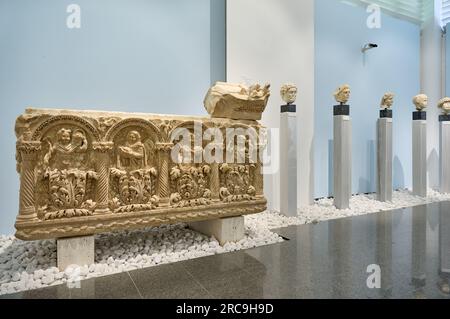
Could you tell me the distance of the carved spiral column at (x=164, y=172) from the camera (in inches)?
108

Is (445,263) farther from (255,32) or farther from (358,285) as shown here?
(255,32)

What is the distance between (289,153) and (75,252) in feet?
10.1

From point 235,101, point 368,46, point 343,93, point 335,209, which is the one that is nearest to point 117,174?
point 235,101

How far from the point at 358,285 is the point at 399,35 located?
7003 mm

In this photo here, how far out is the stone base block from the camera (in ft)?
10.0

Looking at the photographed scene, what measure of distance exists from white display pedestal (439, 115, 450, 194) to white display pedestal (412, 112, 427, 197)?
28.5 inches

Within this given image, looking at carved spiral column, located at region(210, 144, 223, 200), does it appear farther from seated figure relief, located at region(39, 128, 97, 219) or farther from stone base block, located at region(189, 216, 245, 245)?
seated figure relief, located at region(39, 128, 97, 219)

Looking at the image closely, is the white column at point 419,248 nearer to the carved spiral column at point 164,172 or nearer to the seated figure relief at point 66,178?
the carved spiral column at point 164,172

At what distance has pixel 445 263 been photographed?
2.50m

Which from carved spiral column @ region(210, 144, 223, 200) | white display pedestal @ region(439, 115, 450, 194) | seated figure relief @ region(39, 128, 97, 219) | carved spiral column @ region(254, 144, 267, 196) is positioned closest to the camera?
seated figure relief @ region(39, 128, 97, 219)

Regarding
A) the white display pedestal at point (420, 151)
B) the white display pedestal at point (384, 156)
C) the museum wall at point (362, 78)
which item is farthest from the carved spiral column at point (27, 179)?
the white display pedestal at point (420, 151)

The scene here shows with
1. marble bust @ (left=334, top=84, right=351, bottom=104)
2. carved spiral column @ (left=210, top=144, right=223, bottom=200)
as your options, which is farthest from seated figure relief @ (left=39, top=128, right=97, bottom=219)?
marble bust @ (left=334, top=84, right=351, bottom=104)

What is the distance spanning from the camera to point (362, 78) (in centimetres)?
621

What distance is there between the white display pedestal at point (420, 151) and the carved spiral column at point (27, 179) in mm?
6593
